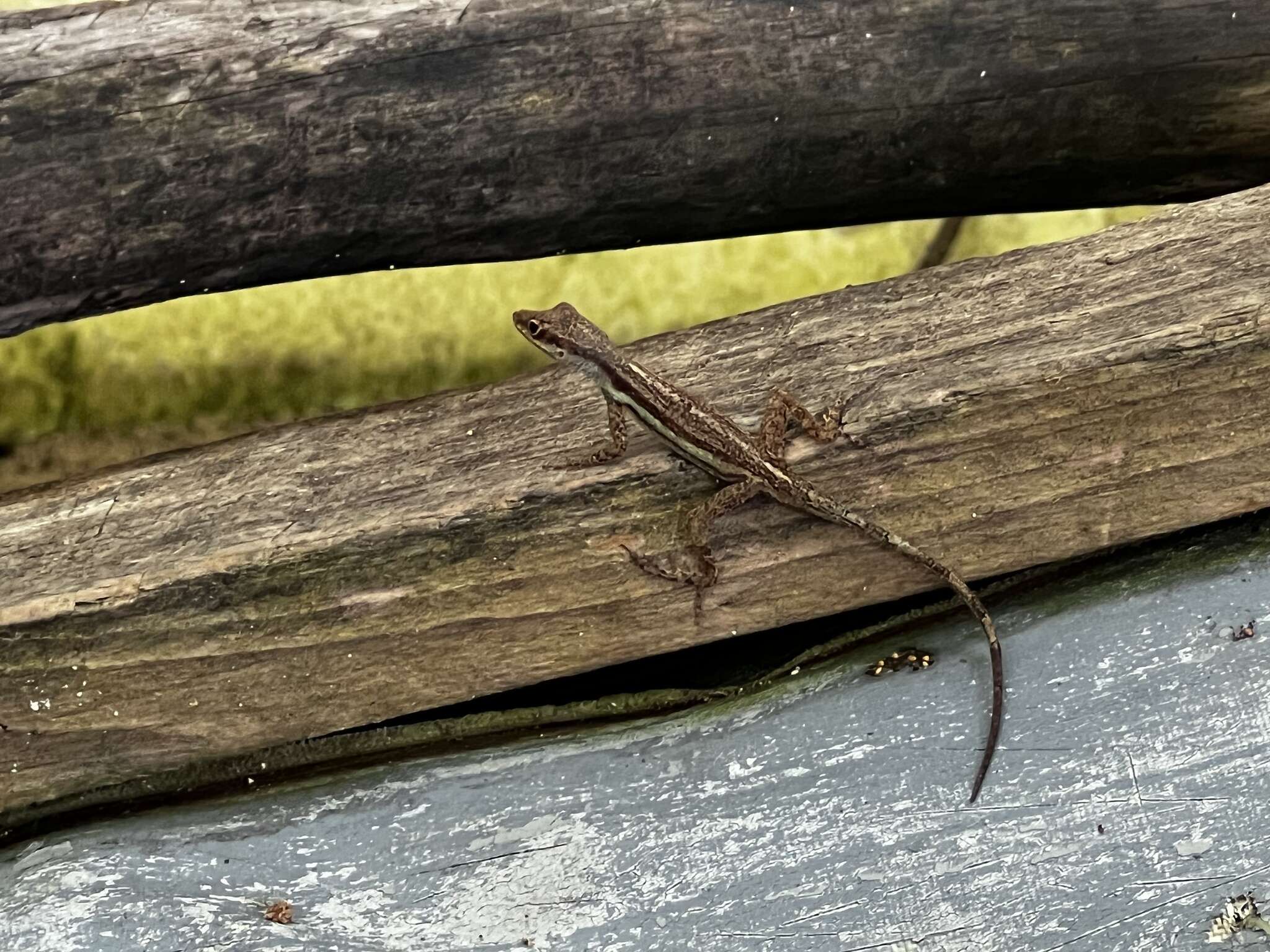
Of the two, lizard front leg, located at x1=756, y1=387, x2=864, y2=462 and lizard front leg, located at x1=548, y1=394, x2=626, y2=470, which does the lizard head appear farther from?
lizard front leg, located at x1=756, y1=387, x2=864, y2=462

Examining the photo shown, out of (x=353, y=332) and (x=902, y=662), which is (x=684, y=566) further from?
(x=353, y=332)

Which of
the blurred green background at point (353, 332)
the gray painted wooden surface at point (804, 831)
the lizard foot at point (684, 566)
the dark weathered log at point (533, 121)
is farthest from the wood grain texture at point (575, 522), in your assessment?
the blurred green background at point (353, 332)

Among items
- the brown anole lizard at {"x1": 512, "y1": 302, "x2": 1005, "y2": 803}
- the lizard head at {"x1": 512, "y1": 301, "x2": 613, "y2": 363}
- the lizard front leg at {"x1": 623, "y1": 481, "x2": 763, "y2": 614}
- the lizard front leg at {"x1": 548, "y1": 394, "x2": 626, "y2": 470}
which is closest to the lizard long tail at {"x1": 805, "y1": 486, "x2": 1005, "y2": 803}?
the brown anole lizard at {"x1": 512, "y1": 302, "x2": 1005, "y2": 803}

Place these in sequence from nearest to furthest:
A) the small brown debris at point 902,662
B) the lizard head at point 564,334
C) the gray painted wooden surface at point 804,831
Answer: the gray painted wooden surface at point 804,831 < the small brown debris at point 902,662 < the lizard head at point 564,334

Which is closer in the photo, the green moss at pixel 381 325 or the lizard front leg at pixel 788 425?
the lizard front leg at pixel 788 425

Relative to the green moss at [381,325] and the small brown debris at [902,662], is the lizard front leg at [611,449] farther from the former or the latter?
the green moss at [381,325]

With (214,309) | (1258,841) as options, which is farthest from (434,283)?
(1258,841)
